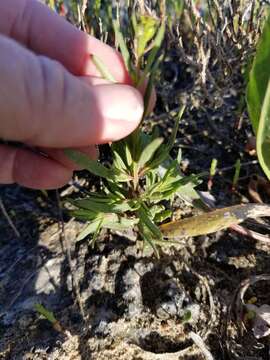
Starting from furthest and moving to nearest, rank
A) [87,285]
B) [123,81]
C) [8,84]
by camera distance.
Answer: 1. [87,285]
2. [123,81]
3. [8,84]

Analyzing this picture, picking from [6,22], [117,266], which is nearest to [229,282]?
[117,266]

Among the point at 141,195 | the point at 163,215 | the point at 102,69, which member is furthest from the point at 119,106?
the point at 163,215

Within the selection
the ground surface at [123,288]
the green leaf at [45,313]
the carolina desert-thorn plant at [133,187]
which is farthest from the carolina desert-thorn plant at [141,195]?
the green leaf at [45,313]

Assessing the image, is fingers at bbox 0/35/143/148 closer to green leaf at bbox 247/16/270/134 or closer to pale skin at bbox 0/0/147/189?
pale skin at bbox 0/0/147/189

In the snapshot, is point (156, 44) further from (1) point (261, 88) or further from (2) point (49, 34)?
(2) point (49, 34)

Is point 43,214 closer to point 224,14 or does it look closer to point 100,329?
point 100,329

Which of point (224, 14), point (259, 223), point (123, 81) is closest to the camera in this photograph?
point (123, 81)

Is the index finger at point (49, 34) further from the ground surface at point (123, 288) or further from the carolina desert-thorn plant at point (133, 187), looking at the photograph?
the ground surface at point (123, 288)
